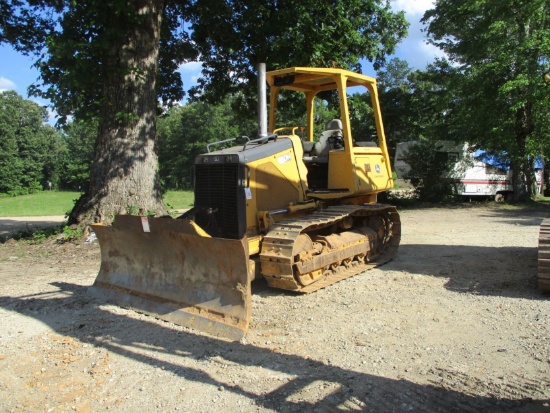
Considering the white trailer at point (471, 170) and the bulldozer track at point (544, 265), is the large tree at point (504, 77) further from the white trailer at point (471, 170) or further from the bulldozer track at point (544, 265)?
the bulldozer track at point (544, 265)

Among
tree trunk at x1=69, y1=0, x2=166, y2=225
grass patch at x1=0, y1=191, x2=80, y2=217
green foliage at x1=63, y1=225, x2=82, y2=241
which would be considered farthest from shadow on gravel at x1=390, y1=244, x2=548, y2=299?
grass patch at x1=0, y1=191, x2=80, y2=217

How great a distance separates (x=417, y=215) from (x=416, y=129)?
6.89m

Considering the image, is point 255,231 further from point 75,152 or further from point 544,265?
point 75,152

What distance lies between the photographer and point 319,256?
627cm

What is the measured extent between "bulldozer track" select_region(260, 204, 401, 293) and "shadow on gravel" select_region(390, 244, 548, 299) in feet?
1.28

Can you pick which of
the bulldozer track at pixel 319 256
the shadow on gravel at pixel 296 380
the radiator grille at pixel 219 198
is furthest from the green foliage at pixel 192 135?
the shadow on gravel at pixel 296 380

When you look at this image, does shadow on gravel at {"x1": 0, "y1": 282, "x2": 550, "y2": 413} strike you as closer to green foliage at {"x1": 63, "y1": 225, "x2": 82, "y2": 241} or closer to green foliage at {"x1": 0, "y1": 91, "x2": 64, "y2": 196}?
green foliage at {"x1": 63, "y1": 225, "x2": 82, "y2": 241}

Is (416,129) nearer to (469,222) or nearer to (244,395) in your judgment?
(469,222)

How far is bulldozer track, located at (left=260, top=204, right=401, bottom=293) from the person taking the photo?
573 cm

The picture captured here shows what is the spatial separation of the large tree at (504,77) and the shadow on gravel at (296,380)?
618 inches

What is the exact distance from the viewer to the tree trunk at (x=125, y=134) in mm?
9758

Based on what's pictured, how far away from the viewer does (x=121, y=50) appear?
32.3 ft

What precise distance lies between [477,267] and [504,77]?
13.1 meters

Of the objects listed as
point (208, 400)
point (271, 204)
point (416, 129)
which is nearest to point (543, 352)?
point (208, 400)
